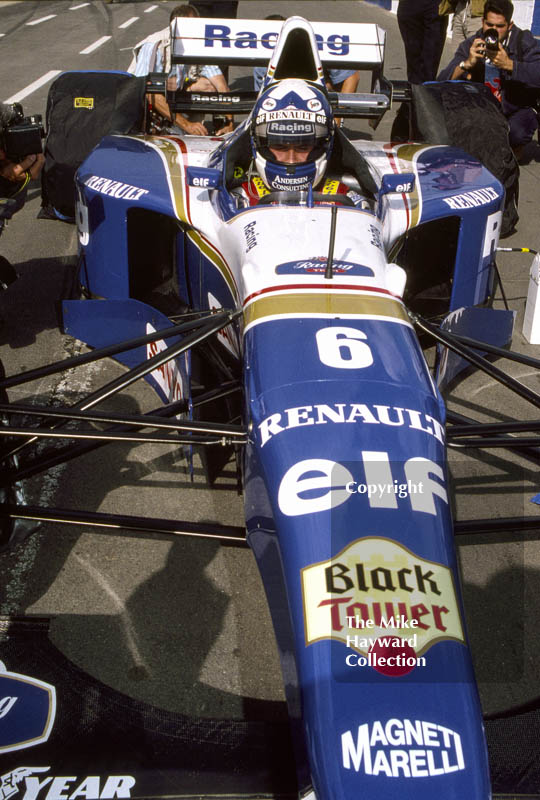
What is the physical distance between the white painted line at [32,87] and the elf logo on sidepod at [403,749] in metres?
10.9

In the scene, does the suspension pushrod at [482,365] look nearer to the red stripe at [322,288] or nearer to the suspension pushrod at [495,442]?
the red stripe at [322,288]

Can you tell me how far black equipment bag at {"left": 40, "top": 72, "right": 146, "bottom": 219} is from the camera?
5.88 meters

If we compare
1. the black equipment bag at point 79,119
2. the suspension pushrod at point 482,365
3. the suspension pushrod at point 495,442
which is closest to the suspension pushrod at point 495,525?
the suspension pushrod at point 495,442

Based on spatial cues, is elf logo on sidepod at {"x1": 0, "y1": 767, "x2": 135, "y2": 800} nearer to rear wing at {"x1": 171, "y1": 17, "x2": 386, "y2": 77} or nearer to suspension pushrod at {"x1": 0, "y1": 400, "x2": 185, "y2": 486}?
suspension pushrod at {"x1": 0, "y1": 400, "x2": 185, "y2": 486}

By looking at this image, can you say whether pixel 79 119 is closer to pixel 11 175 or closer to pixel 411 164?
pixel 11 175

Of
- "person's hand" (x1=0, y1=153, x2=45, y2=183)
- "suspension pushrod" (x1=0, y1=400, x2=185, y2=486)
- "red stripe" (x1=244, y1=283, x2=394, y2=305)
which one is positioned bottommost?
"suspension pushrod" (x1=0, y1=400, x2=185, y2=486)

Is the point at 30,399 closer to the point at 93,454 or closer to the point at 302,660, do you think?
the point at 93,454

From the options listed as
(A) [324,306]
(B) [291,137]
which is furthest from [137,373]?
(B) [291,137]

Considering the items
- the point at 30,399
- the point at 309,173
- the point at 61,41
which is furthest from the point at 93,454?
the point at 61,41

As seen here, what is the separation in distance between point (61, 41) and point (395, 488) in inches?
630

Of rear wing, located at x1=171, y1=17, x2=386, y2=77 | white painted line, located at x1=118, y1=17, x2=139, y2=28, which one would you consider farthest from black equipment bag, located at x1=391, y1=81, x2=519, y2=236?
white painted line, located at x1=118, y1=17, x2=139, y2=28

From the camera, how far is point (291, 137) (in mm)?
4152

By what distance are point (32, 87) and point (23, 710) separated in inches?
448

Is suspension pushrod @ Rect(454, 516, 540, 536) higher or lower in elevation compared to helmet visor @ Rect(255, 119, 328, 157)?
lower
